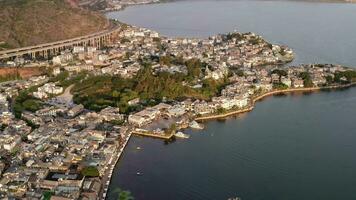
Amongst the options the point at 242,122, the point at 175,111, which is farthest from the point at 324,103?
the point at 175,111

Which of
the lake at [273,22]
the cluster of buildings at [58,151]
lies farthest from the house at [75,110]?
the lake at [273,22]

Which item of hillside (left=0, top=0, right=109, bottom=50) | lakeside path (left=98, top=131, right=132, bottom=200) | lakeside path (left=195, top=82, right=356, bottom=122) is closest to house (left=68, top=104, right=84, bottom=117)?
lakeside path (left=98, top=131, right=132, bottom=200)

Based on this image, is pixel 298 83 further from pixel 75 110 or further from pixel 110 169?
pixel 110 169

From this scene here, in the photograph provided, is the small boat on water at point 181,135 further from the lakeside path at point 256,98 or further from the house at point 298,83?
the house at point 298,83

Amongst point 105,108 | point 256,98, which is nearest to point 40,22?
point 105,108

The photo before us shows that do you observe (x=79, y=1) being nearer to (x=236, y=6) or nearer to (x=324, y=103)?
(x=236, y=6)

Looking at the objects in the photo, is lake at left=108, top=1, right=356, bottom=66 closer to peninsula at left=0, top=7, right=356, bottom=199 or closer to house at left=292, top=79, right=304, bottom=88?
peninsula at left=0, top=7, right=356, bottom=199
